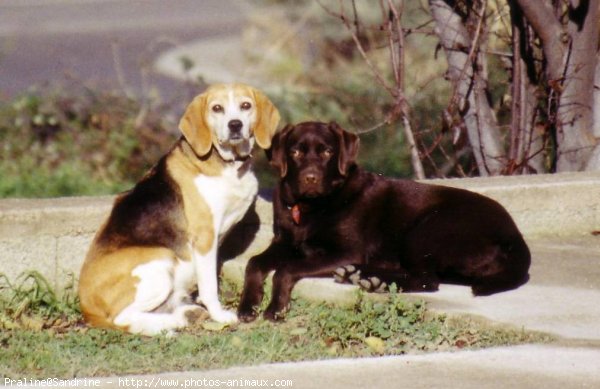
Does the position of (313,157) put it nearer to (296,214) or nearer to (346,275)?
(296,214)

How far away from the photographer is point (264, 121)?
6.18 m

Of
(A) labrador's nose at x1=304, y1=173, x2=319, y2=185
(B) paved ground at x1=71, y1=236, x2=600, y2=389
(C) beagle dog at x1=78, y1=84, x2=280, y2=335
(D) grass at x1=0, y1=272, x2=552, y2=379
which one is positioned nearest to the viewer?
(B) paved ground at x1=71, y1=236, x2=600, y2=389

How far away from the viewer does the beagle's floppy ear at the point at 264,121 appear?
614cm

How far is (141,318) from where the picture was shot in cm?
571

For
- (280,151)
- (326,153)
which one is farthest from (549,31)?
(280,151)

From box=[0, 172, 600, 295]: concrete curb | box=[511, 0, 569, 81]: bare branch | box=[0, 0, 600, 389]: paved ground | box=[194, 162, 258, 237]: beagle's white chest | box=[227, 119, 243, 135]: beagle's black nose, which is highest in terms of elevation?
box=[511, 0, 569, 81]: bare branch

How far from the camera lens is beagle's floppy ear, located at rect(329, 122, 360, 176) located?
638 centimetres

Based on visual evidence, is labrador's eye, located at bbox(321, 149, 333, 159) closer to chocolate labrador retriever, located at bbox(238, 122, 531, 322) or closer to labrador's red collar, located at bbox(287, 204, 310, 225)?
chocolate labrador retriever, located at bbox(238, 122, 531, 322)

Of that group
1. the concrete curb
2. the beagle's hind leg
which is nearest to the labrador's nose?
the concrete curb

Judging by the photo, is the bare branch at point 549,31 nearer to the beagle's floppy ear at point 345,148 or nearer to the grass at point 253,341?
the beagle's floppy ear at point 345,148

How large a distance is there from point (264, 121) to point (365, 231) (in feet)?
2.77

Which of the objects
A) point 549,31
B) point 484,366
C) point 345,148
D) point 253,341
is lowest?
point 253,341

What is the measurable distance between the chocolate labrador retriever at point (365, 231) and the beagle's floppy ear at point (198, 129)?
1.64 ft

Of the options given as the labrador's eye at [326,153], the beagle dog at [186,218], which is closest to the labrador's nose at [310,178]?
the labrador's eye at [326,153]
